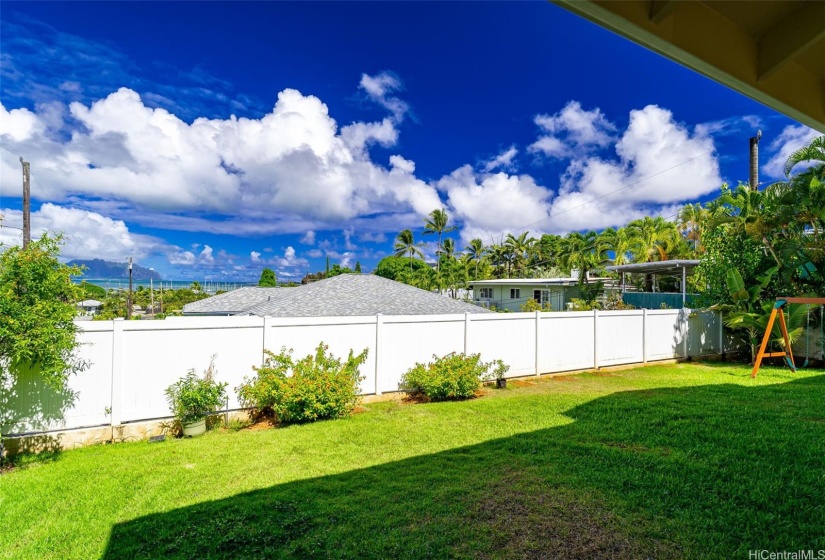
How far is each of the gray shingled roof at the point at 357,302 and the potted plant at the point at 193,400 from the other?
408 cm

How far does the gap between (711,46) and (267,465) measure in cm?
523

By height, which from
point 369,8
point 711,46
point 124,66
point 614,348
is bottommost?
point 614,348

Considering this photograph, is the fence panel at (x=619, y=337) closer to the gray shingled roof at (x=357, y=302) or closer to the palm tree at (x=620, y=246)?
the gray shingled roof at (x=357, y=302)

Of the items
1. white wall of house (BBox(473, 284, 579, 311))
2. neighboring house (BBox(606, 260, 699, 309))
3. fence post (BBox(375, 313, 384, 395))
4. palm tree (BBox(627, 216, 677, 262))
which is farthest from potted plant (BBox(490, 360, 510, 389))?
palm tree (BBox(627, 216, 677, 262))

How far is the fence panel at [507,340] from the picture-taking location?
8.48 meters

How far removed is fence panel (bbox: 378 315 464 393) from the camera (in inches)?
298

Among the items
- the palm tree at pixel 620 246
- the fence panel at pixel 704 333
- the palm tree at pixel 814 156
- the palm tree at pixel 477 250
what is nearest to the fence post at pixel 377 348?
the fence panel at pixel 704 333

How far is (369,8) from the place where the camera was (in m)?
11.9

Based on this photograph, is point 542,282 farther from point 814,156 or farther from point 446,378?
point 446,378

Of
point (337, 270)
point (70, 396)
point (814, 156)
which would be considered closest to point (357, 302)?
point (70, 396)

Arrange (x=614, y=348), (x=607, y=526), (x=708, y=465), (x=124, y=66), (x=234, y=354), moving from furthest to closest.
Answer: (x=124, y=66) < (x=614, y=348) < (x=234, y=354) < (x=708, y=465) < (x=607, y=526)

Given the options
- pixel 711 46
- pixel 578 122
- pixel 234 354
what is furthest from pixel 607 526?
pixel 578 122

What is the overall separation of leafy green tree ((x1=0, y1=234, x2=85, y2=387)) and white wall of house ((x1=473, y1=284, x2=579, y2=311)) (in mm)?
25399

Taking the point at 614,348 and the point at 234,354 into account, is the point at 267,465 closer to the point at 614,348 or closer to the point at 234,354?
the point at 234,354
